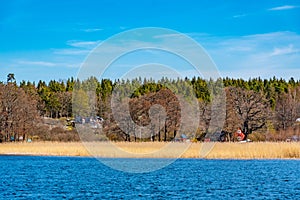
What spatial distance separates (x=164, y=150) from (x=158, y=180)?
14.9 m

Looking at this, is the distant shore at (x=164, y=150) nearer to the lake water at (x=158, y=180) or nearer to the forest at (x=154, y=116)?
the lake water at (x=158, y=180)

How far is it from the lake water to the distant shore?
0.89 m

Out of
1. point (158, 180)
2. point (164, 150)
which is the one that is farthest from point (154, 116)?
point (158, 180)

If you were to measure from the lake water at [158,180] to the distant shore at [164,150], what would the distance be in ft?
2.91

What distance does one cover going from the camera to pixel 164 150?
43.0m

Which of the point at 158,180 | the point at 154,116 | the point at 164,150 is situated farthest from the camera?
the point at 154,116

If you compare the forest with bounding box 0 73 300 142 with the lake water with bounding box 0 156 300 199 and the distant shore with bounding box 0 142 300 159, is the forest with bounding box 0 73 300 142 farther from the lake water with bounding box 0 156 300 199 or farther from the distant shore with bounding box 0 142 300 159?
the lake water with bounding box 0 156 300 199

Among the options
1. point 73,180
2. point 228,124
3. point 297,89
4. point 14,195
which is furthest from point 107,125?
point 297,89

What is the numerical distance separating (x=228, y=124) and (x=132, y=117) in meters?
10.8

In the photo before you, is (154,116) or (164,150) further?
(154,116)

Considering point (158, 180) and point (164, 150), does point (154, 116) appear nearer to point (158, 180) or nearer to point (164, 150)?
point (164, 150)

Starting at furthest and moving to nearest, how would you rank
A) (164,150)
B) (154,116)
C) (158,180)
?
(154,116)
(164,150)
(158,180)

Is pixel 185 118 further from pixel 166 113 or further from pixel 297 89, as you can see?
pixel 297 89

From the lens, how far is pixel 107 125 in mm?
59656
